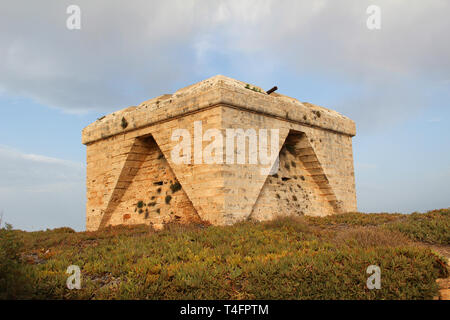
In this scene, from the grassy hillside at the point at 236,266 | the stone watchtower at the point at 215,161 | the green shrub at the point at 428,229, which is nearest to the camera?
the grassy hillside at the point at 236,266

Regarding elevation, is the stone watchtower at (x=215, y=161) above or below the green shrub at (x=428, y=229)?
above

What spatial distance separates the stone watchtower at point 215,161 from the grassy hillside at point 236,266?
2338 millimetres

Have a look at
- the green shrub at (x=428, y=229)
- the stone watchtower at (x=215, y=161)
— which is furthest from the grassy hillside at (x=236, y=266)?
the stone watchtower at (x=215, y=161)

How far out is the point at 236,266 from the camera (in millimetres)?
6758

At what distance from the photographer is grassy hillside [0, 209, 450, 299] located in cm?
577

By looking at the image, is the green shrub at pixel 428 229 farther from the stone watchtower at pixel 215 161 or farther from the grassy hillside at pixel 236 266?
the stone watchtower at pixel 215 161

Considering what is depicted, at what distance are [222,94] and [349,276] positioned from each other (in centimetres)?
640

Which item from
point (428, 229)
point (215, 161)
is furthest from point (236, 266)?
point (428, 229)

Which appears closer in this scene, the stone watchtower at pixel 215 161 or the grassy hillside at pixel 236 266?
the grassy hillside at pixel 236 266

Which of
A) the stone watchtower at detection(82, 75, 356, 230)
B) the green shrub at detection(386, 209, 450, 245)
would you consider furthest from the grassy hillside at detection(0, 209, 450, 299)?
the stone watchtower at detection(82, 75, 356, 230)

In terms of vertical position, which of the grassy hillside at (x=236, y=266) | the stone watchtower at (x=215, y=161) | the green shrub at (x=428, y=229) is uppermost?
the stone watchtower at (x=215, y=161)

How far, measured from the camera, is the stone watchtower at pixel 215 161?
11.0m
